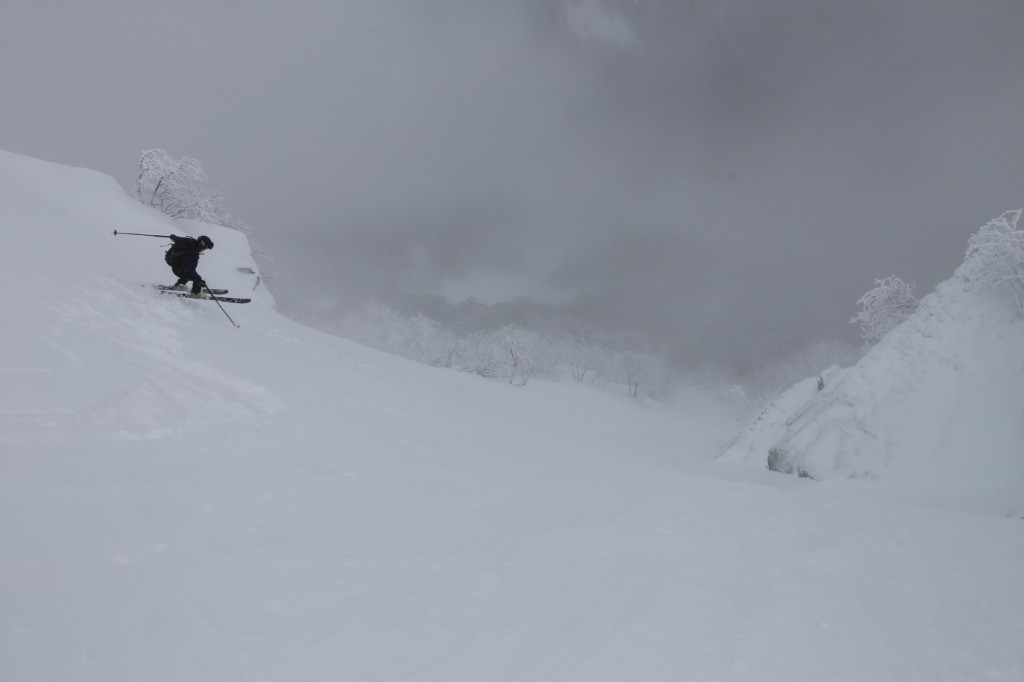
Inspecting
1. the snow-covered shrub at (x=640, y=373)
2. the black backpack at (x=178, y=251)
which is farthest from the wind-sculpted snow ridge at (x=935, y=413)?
the snow-covered shrub at (x=640, y=373)

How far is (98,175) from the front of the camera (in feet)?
61.1

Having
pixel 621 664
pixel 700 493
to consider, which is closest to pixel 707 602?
pixel 621 664

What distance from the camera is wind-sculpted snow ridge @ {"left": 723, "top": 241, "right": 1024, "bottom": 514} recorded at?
8.16 metres

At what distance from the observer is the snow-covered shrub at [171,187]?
86.3 feet

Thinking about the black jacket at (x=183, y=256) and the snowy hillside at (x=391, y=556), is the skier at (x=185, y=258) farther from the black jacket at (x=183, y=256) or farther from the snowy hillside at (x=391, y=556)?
the snowy hillside at (x=391, y=556)

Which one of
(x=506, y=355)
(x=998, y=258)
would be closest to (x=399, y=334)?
(x=506, y=355)

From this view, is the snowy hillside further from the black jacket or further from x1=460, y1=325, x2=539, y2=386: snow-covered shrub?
x1=460, y1=325, x2=539, y2=386: snow-covered shrub

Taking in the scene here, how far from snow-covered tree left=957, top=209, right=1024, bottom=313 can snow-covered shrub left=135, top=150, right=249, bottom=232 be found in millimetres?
32995

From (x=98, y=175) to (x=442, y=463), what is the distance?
2193 cm

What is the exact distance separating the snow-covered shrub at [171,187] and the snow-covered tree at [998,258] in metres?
33.0

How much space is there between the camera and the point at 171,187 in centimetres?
2752

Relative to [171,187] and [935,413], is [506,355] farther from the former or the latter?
[935,413]

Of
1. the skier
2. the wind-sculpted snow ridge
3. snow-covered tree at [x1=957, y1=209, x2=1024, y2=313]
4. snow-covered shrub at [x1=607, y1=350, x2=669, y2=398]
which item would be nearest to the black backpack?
the skier

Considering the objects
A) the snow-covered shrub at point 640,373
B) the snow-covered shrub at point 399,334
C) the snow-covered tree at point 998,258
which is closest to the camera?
the snow-covered tree at point 998,258
